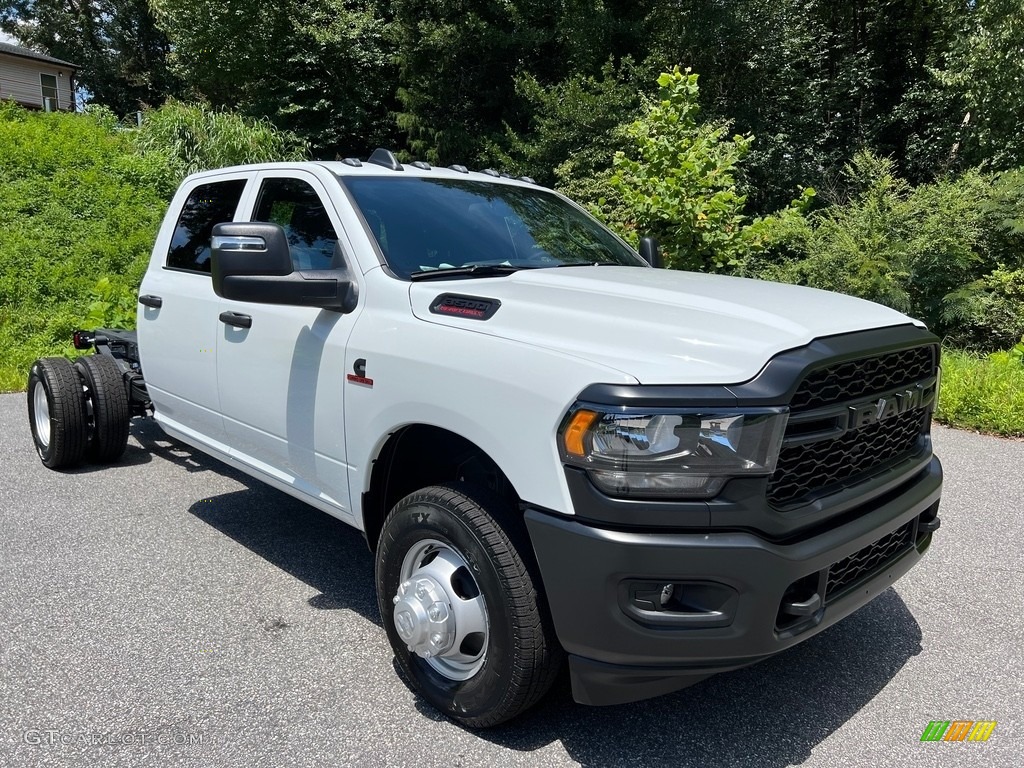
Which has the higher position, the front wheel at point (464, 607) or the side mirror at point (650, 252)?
the side mirror at point (650, 252)

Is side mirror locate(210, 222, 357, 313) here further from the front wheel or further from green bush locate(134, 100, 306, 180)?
green bush locate(134, 100, 306, 180)

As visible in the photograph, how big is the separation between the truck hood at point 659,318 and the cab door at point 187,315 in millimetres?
1582

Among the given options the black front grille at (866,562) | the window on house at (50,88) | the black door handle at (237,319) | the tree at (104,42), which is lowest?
the black front grille at (866,562)

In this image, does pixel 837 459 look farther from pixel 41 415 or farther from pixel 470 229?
pixel 41 415

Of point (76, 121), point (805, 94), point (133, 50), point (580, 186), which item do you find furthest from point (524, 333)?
point (133, 50)

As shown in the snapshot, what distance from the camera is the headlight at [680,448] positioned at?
86.7 inches

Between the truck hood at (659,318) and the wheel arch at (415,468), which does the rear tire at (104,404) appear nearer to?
the wheel arch at (415,468)

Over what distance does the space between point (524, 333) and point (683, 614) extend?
3.20 ft

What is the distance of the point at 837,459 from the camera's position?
254cm

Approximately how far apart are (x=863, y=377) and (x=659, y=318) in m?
0.67

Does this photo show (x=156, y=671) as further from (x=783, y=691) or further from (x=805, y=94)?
(x=805, y=94)

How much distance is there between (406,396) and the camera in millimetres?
2818

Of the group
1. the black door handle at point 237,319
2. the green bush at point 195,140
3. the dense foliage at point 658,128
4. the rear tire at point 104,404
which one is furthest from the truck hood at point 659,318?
the green bush at point 195,140

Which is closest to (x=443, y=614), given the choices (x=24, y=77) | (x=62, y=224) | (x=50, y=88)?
(x=62, y=224)
